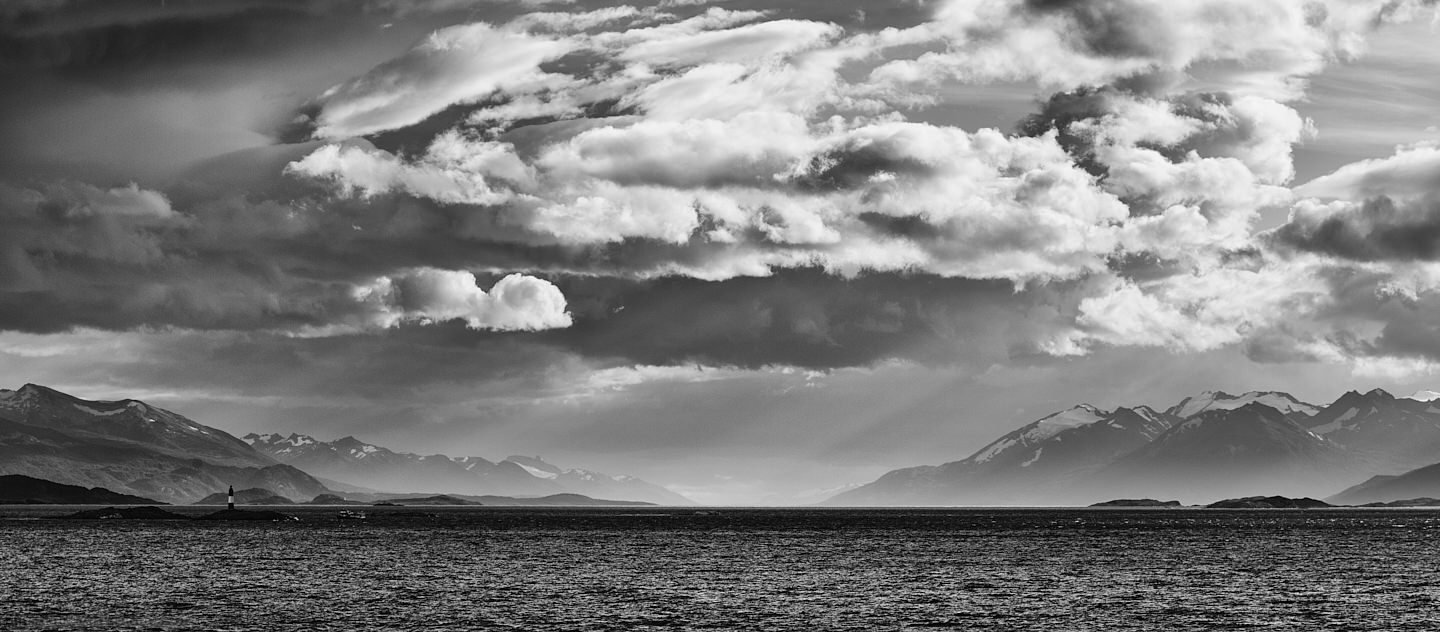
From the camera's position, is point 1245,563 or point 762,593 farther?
point 1245,563

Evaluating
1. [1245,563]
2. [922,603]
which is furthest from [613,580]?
[1245,563]

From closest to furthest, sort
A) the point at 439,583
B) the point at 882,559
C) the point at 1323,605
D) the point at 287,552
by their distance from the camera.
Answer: the point at 1323,605, the point at 439,583, the point at 882,559, the point at 287,552

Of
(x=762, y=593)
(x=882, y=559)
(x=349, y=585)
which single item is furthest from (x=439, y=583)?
(x=882, y=559)

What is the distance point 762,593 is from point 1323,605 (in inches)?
1803

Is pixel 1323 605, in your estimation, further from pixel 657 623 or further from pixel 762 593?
pixel 657 623

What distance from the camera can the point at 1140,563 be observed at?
164m

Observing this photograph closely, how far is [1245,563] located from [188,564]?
124876 millimetres

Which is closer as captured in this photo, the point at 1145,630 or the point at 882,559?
the point at 1145,630

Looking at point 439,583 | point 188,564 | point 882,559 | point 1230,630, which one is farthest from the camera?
point 882,559

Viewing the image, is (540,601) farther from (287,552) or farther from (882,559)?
(287,552)

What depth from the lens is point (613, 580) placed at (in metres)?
135

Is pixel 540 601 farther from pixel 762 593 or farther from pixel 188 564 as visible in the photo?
pixel 188 564

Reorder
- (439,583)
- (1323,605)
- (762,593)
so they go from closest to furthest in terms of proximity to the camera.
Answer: (1323,605), (762,593), (439,583)

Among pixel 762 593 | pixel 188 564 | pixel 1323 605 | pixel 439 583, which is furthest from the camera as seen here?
pixel 188 564
